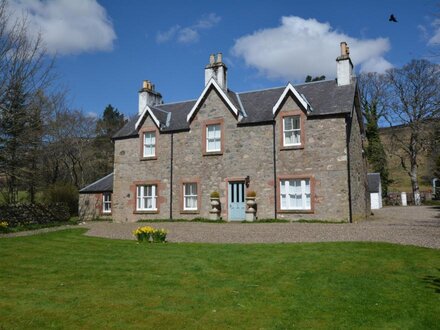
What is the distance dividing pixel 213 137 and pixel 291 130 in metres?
5.13

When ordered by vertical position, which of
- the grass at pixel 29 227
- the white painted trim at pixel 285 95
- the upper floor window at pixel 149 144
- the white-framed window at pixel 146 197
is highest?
the white painted trim at pixel 285 95

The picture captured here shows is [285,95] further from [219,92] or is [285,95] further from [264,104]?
[219,92]

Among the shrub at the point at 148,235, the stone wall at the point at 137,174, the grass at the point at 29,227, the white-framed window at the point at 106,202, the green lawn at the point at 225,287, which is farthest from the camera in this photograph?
the white-framed window at the point at 106,202

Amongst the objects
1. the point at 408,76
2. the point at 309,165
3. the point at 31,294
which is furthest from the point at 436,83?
the point at 31,294

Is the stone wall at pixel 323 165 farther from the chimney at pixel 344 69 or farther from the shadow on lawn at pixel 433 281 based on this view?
the shadow on lawn at pixel 433 281

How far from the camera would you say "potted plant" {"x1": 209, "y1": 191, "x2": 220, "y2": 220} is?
2303cm

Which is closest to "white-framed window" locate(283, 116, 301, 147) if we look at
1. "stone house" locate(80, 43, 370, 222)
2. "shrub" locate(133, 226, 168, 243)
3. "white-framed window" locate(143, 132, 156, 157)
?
"stone house" locate(80, 43, 370, 222)

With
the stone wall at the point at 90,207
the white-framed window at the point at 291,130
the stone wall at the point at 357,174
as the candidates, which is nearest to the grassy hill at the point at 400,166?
the stone wall at the point at 357,174

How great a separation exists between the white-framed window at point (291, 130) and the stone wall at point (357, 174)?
9.40 feet

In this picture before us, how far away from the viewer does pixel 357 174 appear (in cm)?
2327

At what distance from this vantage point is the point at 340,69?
76.4 ft

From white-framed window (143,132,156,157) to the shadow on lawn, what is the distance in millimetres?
20352

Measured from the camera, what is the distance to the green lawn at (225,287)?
6027 mm

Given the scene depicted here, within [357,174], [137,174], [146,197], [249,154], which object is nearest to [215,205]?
[249,154]
